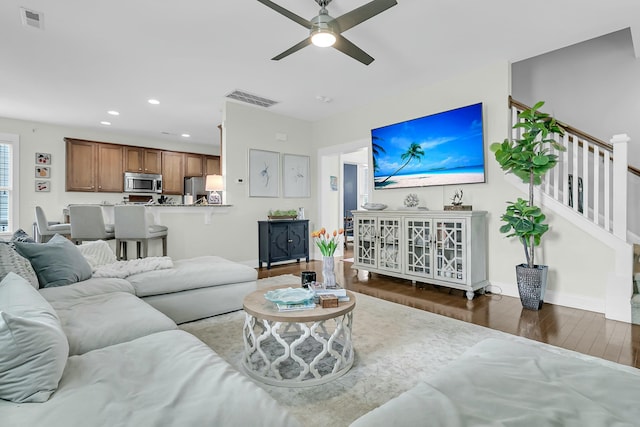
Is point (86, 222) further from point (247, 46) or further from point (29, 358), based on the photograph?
point (29, 358)

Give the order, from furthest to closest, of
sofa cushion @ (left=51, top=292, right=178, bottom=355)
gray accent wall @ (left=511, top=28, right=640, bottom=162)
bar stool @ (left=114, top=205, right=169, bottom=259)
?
bar stool @ (left=114, top=205, right=169, bottom=259) < gray accent wall @ (left=511, top=28, right=640, bottom=162) < sofa cushion @ (left=51, top=292, right=178, bottom=355)

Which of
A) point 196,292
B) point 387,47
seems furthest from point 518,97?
point 196,292

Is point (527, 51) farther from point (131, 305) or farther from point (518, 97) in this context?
point (131, 305)

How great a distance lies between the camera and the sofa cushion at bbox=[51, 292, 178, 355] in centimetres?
149

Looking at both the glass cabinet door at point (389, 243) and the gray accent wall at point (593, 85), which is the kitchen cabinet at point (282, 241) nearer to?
the glass cabinet door at point (389, 243)

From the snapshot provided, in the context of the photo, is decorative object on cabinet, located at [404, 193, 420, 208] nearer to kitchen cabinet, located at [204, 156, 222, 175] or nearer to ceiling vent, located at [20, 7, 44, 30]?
ceiling vent, located at [20, 7, 44, 30]

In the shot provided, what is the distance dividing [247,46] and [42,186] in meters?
5.58

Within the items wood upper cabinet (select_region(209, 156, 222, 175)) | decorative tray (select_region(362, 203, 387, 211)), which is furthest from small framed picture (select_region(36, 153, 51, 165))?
decorative tray (select_region(362, 203, 387, 211))

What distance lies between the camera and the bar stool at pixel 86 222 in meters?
4.32

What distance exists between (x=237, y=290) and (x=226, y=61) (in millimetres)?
2587

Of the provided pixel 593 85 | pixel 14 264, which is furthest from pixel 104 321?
pixel 593 85

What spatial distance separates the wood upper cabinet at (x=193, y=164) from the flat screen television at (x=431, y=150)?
17.1ft

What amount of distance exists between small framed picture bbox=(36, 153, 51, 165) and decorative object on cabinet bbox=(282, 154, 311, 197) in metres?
4.66

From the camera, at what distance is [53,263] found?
232cm
